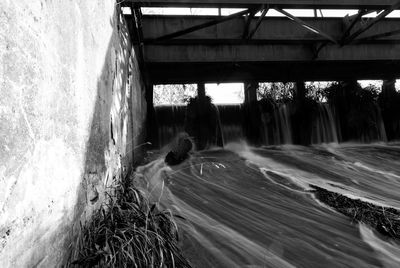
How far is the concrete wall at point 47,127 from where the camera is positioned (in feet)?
5.27

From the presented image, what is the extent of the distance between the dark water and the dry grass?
0.39 metres

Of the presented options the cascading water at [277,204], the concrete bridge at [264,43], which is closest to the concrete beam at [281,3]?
the concrete bridge at [264,43]

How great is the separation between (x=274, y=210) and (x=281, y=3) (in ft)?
14.6

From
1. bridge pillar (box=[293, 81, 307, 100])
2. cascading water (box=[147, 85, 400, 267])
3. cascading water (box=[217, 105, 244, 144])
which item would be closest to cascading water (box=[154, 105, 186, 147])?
cascading water (box=[217, 105, 244, 144])

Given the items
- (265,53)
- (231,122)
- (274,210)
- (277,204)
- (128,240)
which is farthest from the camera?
(231,122)

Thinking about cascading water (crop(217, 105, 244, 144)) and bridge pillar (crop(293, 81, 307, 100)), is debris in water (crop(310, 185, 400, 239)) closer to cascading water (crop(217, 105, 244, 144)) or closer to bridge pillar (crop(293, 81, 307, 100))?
cascading water (crop(217, 105, 244, 144))

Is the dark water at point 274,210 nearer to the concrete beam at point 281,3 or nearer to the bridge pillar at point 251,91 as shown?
the concrete beam at point 281,3

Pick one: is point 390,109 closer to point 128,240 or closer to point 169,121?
point 169,121

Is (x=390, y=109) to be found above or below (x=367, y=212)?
above

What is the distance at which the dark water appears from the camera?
11.9 ft

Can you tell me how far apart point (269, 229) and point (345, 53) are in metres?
8.74

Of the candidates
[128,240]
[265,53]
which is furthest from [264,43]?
[128,240]

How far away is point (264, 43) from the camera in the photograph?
1048 centimetres

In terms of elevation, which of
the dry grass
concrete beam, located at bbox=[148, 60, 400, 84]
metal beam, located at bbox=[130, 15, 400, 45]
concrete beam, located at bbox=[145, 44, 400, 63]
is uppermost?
metal beam, located at bbox=[130, 15, 400, 45]
